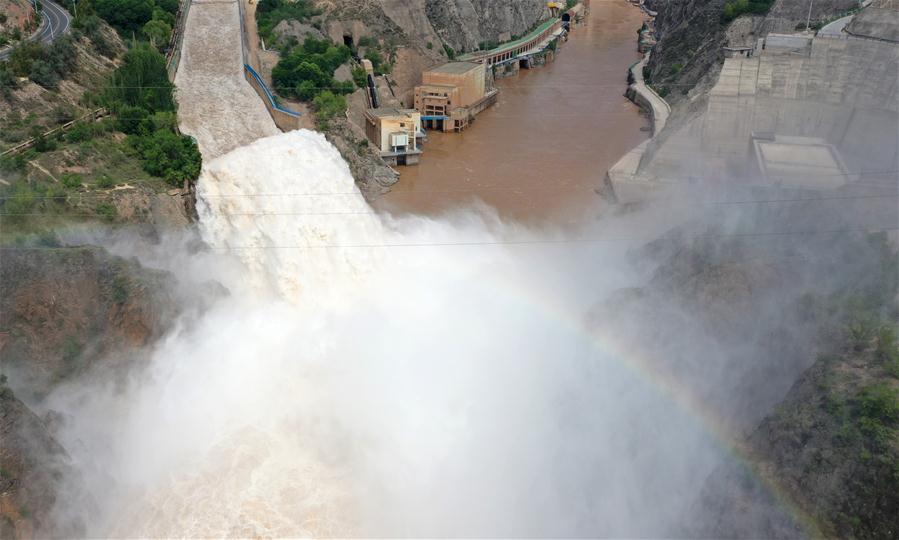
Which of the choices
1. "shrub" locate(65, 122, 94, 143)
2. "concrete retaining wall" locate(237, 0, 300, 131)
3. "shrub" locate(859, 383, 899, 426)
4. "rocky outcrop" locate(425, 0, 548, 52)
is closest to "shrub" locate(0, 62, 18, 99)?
"shrub" locate(65, 122, 94, 143)

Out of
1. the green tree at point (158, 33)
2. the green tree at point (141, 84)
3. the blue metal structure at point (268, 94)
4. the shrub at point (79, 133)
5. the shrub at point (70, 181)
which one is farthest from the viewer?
the green tree at point (158, 33)

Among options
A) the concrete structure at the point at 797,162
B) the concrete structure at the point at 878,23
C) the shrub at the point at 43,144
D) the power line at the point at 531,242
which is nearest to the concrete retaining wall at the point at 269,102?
the power line at the point at 531,242

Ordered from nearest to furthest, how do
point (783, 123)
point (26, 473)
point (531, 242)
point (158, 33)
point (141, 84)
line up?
1. point (26, 473)
2. point (141, 84)
3. point (531, 242)
4. point (158, 33)
5. point (783, 123)

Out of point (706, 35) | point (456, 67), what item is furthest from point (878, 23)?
point (456, 67)

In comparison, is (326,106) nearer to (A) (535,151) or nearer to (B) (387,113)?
(B) (387,113)

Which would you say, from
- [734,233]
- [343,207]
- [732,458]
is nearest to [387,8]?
[343,207]

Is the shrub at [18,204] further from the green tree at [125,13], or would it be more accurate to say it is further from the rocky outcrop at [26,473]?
the green tree at [125,13]

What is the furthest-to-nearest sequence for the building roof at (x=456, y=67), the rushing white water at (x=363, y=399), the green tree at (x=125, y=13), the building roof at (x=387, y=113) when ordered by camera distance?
the building roof at (x=456, y=67) → the building roof at (x=387, y=113) → the green tree at (x=125, y=13) → the rushing white water at (x=363, y=399)

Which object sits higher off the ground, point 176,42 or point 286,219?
point 176,42
